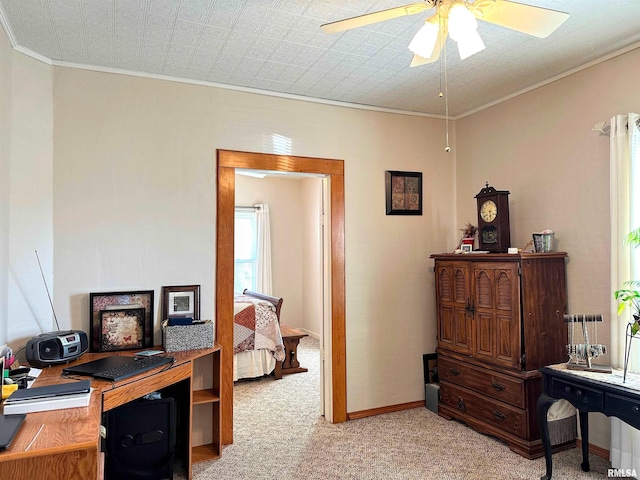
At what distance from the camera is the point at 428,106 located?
384 centimetres

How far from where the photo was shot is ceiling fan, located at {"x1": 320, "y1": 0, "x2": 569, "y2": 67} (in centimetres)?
165

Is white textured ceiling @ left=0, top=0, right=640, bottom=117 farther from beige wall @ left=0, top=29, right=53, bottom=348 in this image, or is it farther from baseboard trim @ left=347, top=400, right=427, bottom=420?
baseboard trim @ left=347, top=400, right=427, bottom=420

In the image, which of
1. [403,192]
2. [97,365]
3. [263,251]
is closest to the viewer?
[97,365]

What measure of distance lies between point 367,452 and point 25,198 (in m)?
2.72

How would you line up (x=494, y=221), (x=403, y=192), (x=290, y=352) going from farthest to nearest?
(x=290, y=352), (x=403, y=192), (x=494, y=221)

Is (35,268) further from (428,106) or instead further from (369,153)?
(428,106)

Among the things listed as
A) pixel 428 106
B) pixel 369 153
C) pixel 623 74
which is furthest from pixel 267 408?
pixel 623 74

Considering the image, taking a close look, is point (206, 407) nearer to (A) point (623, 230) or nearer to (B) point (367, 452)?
(B) point (367, 452)

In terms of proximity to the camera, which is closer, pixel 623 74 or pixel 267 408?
pixel 623 74

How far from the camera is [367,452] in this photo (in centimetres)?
304

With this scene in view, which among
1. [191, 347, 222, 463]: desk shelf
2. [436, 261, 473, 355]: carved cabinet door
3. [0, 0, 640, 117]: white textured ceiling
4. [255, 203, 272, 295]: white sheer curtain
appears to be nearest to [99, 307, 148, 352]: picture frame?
[191, 347, 222, 463]: desk shelf

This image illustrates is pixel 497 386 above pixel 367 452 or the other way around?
above

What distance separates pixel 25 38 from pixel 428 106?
292 cm

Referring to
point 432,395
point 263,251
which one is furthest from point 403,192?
point 263,251
